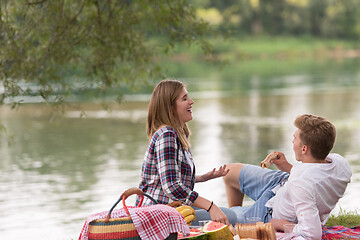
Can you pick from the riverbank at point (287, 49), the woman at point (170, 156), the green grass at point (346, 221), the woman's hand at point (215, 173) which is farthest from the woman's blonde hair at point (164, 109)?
the riverbank at point (287, 49)

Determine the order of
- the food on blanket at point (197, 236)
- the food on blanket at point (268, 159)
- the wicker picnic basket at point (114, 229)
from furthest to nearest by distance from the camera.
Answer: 1. the food on blanket at point (268, 159)
2. the food on blanket at point (197, 236)
3. the wicker picnic basket at point (114, 229)

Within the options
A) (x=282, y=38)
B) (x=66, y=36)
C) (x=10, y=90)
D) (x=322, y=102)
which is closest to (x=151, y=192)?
(x=10, y=90)

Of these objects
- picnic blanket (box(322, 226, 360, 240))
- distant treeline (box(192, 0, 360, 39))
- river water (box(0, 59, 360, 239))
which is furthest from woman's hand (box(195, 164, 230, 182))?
distant treeline (box(192, 0, 360, 39))

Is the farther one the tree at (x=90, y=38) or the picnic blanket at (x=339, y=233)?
the tree at (x=90, y=38)

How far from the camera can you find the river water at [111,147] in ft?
26.1

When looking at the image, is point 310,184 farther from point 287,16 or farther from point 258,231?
point 287,16

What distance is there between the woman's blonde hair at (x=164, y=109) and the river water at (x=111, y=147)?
9.12ft

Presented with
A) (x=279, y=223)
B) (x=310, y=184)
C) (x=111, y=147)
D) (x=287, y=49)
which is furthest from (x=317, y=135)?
(x=287, y=49)

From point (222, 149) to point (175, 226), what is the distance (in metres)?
8.48

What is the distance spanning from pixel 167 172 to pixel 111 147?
28.7 feet

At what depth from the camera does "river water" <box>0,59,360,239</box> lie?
7.95 meters

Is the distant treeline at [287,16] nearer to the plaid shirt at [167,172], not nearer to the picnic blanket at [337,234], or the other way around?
Result: the picnic blanket at [337,234]

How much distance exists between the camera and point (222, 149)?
12219mm

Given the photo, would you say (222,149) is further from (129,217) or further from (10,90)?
(129,217)
